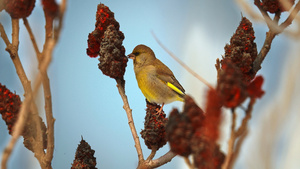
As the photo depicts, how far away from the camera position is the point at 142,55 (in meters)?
0.91

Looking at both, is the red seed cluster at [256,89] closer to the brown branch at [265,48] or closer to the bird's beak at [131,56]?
the brown branch at [265,48]

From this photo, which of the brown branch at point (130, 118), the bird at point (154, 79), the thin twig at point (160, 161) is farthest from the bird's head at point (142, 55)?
the thin twig at point (160, 161)

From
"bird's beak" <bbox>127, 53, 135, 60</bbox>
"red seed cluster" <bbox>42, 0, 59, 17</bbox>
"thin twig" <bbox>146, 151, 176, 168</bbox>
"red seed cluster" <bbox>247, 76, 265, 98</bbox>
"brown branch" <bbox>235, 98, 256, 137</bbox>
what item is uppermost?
"bird's beak" <bbox>127, 53, 135, 60</bbox>

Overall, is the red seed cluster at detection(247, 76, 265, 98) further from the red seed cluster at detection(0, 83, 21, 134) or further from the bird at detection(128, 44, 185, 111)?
the bird at detection(128, 44, 185, 111)

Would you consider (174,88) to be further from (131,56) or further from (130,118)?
(130,118)

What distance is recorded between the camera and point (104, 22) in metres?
0.66

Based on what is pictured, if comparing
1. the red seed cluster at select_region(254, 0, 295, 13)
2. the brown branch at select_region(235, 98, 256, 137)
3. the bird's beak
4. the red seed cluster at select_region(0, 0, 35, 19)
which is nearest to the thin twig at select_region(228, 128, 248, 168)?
the brown branch at select_region(235, 98, 256, 137)

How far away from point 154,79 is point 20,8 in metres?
0.57

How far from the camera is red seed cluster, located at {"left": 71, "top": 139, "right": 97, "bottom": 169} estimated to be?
60 centimetres

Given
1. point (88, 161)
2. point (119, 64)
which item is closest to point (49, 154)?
point (88, 161)

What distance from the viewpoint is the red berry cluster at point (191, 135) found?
31cm

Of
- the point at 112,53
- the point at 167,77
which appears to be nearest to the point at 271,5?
the point at 112,53

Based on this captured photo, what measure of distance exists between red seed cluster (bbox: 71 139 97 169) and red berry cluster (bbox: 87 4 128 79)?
13cm

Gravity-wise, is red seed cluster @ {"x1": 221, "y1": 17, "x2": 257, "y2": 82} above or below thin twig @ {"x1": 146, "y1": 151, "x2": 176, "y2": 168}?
above
